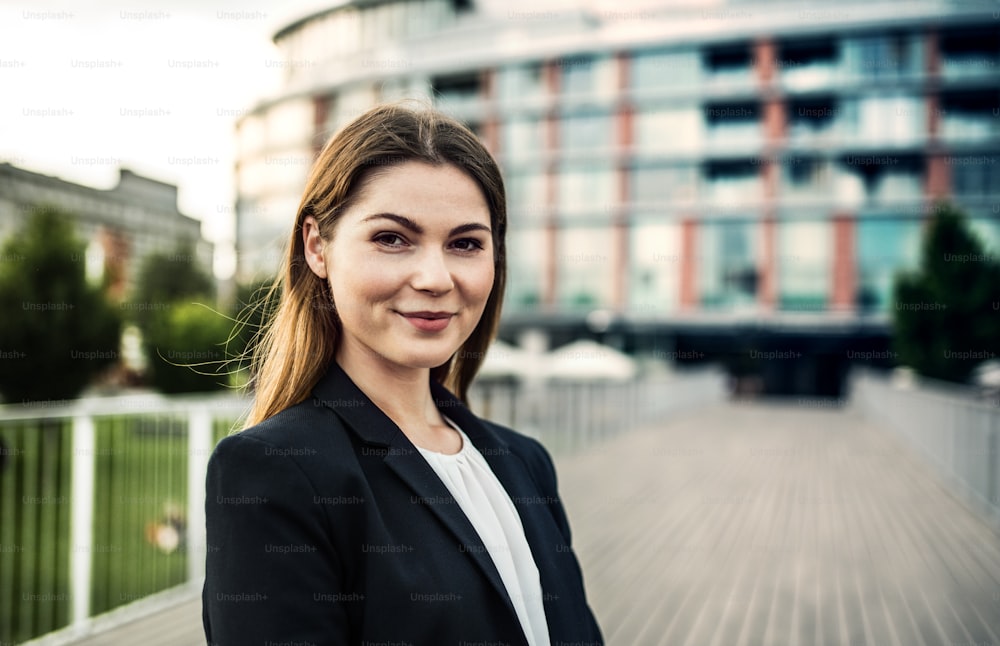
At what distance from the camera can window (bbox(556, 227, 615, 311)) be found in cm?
3875

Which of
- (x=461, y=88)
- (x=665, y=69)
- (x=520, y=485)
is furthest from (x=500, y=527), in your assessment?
(x=461, y=88)

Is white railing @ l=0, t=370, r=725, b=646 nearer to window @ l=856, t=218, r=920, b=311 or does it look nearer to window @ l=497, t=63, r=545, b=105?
window @ l=856, t=218, r=920, b=311

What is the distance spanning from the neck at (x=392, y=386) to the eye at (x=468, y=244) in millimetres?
268

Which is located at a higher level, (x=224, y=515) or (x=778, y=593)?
(x=224, y=515)

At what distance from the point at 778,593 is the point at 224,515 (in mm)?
5645

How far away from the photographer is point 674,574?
660 centimetres

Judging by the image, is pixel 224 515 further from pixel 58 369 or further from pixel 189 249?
pixel 189 249

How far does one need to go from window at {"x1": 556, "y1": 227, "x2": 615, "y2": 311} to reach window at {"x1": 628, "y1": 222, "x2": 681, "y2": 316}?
1120 mm

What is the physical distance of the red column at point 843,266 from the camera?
35.4m

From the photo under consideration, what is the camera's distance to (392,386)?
162cm

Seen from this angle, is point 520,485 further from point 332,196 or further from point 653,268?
point 653,268

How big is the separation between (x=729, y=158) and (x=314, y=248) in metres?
38.2

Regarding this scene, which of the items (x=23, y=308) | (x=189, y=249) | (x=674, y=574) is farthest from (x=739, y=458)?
(x=189, y=249)

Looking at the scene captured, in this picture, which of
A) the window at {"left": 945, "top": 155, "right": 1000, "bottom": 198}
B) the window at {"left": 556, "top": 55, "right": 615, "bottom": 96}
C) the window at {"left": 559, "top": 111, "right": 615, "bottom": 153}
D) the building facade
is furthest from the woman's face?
the building facade
